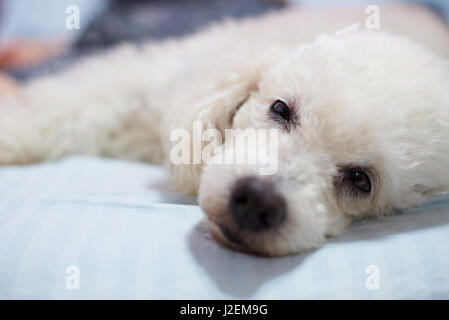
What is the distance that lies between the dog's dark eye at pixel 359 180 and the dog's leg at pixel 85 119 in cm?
79

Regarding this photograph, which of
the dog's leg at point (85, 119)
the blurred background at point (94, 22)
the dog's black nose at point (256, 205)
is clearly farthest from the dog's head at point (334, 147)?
the blurred background at point (94, 22)

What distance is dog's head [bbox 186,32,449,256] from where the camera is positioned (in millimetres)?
922

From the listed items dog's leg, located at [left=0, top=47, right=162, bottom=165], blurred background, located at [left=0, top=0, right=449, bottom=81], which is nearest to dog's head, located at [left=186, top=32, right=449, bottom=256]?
dog's leg, located at [left=0, top=47, right=162, bottom=165]

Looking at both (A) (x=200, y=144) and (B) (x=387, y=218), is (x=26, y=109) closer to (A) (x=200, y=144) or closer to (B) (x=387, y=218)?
(A) (x=200, y=144)

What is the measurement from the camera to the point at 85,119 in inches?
67.0

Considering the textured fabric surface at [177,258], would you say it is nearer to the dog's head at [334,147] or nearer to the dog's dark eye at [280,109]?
the dog's head at [334,147]

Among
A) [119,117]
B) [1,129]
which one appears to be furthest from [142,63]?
[1,129]

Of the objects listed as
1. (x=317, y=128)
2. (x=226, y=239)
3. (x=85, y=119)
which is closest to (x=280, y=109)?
(x=317, y=128)

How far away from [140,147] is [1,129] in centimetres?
51

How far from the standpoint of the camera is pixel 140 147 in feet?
5.56

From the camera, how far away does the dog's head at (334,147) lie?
3.03 feet

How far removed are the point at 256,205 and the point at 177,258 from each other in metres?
0.19

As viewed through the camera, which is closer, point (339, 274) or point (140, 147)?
point (339, 274)
